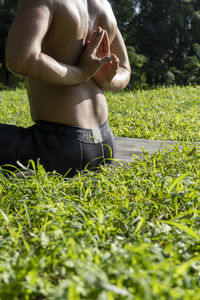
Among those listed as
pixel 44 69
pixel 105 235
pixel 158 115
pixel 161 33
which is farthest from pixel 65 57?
pixel 161 33

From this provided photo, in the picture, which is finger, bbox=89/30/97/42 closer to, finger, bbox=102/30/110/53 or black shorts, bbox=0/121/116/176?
finger, bbox=102/30/110/53

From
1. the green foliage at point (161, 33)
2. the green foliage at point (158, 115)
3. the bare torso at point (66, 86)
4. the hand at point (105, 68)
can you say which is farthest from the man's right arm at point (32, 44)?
the green foliage at point (161, 33)

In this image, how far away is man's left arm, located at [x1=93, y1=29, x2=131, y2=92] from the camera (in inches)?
96.8

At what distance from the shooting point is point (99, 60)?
2.29 meters

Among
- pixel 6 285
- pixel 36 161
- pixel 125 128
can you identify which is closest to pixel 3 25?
pixel 125 128

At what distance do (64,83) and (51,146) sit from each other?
1.27 feet

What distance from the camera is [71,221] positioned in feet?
5.34

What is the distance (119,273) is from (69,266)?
0.55 ft

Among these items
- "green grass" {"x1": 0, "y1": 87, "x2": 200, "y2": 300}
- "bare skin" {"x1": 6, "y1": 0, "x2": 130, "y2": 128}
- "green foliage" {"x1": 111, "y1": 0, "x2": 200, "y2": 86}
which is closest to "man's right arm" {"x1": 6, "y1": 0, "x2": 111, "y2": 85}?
"bare skin" {"x1": 6, "y1": 0, "x2": 130, "y2": 128}

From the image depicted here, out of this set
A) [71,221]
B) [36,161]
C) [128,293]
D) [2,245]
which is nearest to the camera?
[128,293]

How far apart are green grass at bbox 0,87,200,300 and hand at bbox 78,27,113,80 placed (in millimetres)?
622

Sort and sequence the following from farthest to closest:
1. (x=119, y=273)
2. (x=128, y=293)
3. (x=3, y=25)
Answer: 1. (x=3, y=25)
2. (x=119, y=273)
3. (x=128, y=293)

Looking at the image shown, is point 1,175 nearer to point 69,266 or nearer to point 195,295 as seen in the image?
point 69,266

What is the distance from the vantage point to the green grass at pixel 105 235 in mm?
1146
